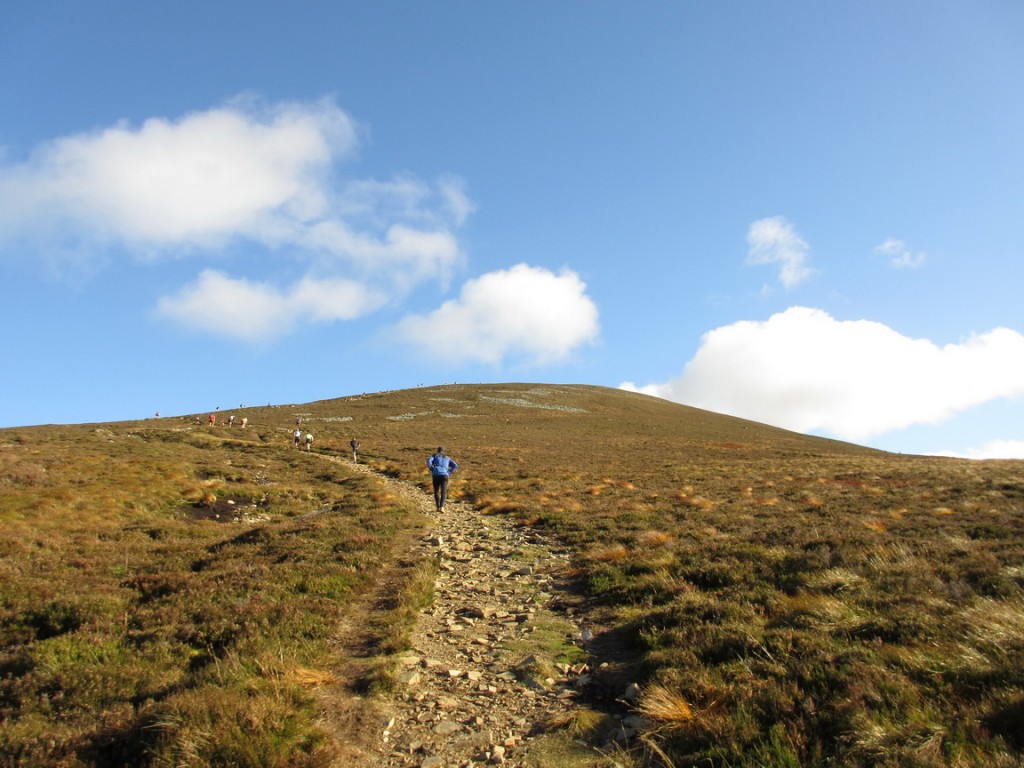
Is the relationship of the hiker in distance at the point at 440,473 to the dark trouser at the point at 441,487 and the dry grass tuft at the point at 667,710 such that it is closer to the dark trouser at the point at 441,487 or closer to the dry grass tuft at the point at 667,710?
the dark trouser at the point at 441,487

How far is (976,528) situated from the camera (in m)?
14.1

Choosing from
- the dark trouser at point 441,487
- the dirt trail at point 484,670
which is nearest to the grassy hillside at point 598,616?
the dirt trail at point 484,670

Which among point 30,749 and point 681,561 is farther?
point 681,561

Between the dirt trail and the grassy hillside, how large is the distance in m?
0.45

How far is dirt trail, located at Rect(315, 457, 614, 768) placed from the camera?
540 centimetres

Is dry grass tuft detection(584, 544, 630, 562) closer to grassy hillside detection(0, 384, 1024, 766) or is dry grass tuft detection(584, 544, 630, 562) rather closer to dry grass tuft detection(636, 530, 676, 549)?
grassy hillside detection(0, 384, 1024, 766)

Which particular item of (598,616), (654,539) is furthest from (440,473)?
(598,616)

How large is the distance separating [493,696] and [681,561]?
21.8 ft

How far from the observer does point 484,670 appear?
23.4 ft

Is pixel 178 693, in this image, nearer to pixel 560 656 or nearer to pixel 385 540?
pixel 560 656

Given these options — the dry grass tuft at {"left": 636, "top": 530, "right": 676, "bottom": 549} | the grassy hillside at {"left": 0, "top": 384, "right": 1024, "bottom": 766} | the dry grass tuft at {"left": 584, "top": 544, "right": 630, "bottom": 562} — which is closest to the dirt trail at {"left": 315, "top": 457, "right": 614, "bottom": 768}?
the grassy hillside at {"left": 0, "top": 384, "right": 1024, "bottom": 766}

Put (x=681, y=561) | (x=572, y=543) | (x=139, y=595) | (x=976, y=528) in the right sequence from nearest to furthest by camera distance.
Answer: (x=139, y=595), (x=681, y=561), (x=976, y=528), (x=572, y=543)

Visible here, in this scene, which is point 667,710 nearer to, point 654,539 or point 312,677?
point 312,677

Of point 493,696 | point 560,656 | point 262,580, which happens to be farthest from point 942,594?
point 262,580
